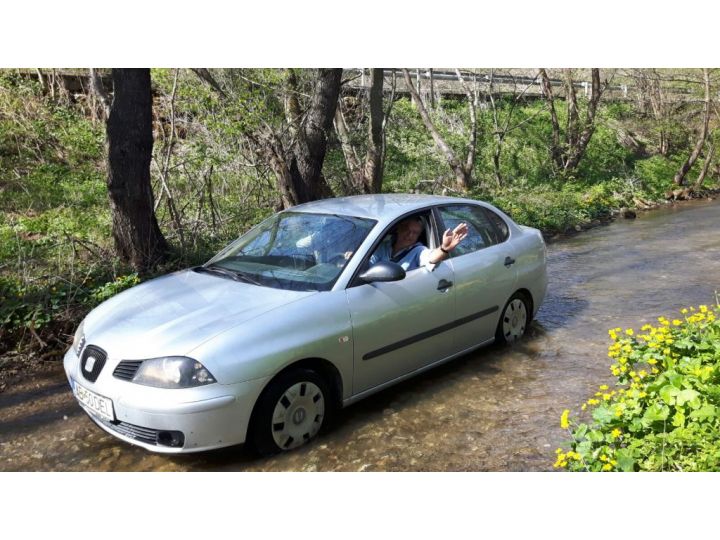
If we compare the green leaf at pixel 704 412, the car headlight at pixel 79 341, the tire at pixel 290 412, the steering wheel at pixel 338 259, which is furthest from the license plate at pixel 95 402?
the green leaf at pixel 704 412

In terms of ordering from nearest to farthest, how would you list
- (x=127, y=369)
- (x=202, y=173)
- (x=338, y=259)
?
(x=127, y=369) < (x=338, y=259) < (x=202, y=173)

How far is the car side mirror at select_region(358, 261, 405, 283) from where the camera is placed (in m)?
4.58

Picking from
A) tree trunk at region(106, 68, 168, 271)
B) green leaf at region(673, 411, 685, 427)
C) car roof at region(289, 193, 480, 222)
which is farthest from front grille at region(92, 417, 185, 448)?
tree trunk at region(106, 68, 168, 271)

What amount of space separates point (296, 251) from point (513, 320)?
8.19 ft

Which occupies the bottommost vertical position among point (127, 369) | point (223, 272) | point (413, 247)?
point (127, 369)

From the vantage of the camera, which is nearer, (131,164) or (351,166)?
(131,164)

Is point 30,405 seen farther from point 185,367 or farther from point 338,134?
point 338,134

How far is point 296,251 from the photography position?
5.01m

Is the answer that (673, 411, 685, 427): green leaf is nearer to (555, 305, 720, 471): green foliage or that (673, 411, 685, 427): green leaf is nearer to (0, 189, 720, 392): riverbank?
(555, 305, 720, 471): green foliage

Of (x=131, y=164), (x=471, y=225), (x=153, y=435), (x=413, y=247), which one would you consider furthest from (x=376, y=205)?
(x=131, y=164)

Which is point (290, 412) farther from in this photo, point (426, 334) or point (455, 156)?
point (455, 156)

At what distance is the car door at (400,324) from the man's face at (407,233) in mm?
312

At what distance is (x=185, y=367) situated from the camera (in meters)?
3.74

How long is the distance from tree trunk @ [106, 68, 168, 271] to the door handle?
13.6 feet
